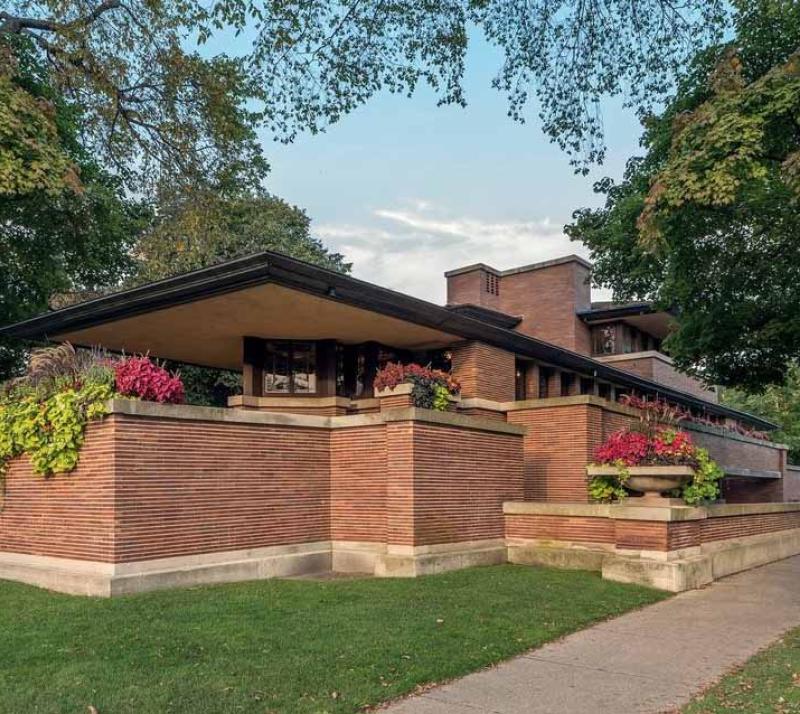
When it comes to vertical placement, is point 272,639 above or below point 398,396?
below

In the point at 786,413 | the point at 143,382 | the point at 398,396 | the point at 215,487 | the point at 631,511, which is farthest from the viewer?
the point at 786,413

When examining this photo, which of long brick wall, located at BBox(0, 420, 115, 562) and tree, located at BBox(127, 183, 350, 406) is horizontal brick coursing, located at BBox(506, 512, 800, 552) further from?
tree, located at BBox(127, 183, 350, 406)

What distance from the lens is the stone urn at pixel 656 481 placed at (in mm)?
11289

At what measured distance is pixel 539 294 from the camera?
29.2 metres

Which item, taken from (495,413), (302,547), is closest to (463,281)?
(495,413)

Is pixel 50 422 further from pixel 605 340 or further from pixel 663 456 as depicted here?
pixel 605 340

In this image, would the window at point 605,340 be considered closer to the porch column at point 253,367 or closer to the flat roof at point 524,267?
the flat roof at point 524,267

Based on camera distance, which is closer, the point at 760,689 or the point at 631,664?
the point at 760,689

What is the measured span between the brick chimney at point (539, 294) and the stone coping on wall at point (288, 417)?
15.1 metres

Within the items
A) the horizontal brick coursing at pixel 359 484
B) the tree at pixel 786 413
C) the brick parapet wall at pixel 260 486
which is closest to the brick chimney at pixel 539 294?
the brick parapet wall at pixel 260 486

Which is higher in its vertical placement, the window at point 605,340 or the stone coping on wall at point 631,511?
the window at point 605,340

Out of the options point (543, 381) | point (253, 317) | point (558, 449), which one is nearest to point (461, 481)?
point (558, 449)

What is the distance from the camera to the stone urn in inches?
444

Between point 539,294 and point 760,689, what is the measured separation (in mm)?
23970
